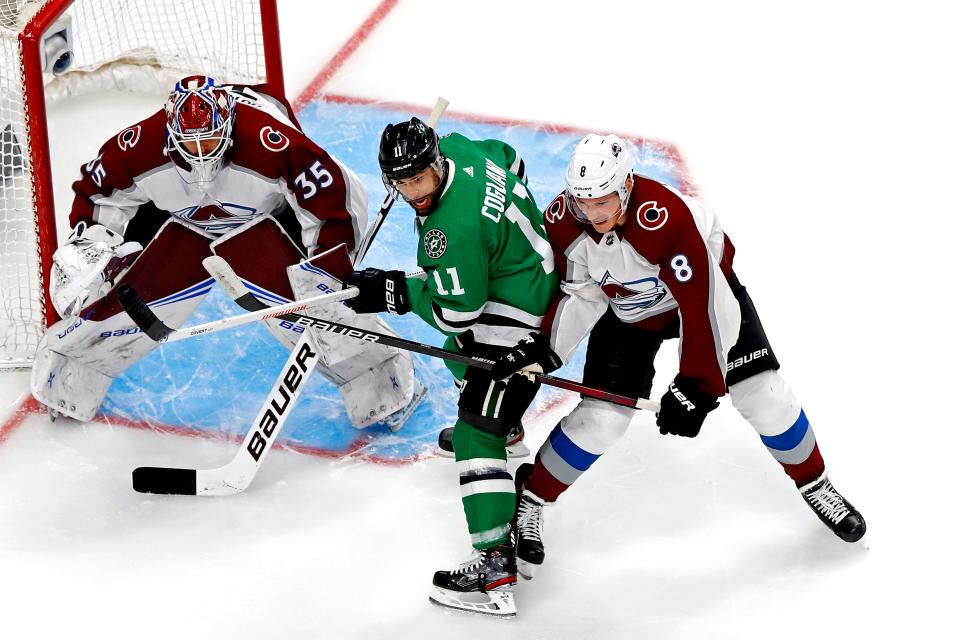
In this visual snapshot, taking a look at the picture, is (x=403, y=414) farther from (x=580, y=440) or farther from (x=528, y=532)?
(x=580, y=440)

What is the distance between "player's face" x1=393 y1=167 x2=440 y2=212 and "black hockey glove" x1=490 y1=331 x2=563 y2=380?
48 centimetres

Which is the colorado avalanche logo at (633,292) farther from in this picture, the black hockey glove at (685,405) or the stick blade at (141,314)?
the stick blade at (141,314)

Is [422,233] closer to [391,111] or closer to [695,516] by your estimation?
[695,516]

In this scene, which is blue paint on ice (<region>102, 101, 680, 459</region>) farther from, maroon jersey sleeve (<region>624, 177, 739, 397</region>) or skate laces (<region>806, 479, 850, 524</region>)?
maroon jersey sleeve (<region>624, 177, 739, 397</region>)

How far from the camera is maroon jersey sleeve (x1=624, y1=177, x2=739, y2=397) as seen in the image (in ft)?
11.1

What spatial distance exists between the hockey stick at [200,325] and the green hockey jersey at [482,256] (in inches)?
10.1

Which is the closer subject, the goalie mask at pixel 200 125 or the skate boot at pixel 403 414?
the goalie mask at pixel 200 125

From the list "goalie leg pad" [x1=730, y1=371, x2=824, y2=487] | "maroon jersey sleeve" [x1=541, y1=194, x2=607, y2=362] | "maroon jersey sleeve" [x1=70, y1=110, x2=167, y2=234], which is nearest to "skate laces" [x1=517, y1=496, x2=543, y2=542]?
"maroon jersey sleeve" [x1=541, y1=194, x2=607, y2=362]

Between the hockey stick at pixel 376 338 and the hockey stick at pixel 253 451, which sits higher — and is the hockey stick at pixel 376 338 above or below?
above

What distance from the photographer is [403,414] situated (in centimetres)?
441

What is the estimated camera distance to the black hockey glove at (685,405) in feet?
11.5

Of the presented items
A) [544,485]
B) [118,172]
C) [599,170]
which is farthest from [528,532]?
[118,172]

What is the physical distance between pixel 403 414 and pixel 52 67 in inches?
80.5

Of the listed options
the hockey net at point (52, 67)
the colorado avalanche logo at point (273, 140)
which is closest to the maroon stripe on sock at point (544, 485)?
the colorado avalanche logo at point (273, 140)
